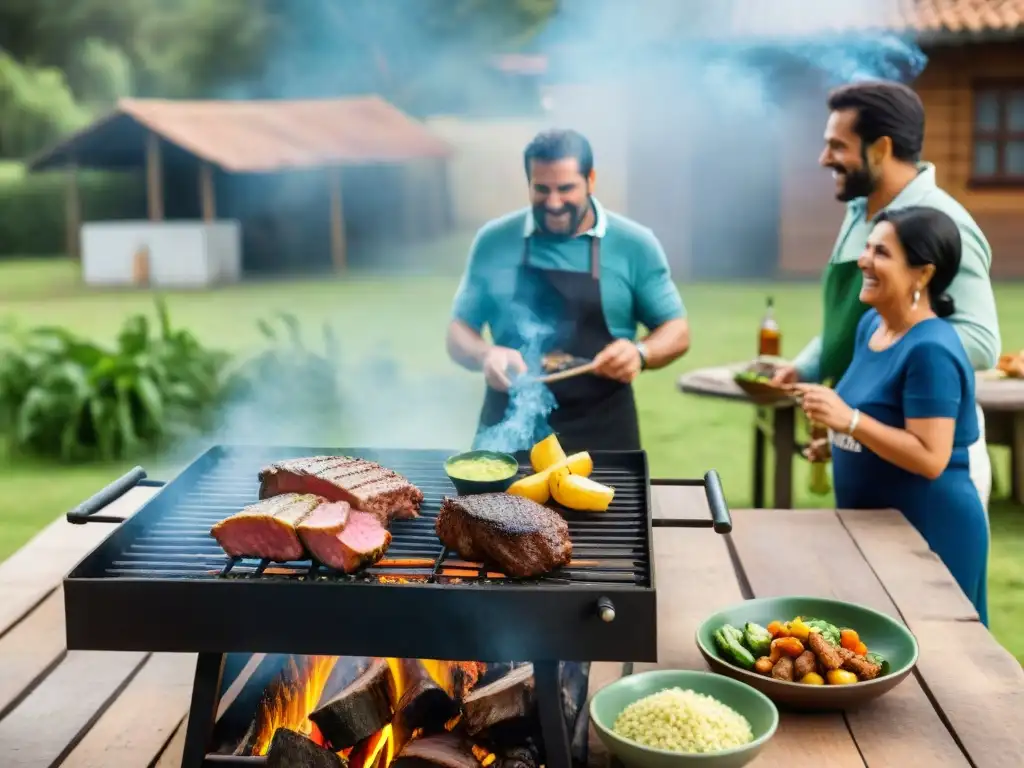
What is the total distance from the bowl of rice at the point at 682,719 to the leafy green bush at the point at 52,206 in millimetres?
24521

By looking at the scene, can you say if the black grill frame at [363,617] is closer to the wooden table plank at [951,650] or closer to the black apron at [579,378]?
the wooden table plank at [951,650]

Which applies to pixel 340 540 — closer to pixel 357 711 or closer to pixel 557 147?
pixel 357 711

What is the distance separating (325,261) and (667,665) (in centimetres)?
1965

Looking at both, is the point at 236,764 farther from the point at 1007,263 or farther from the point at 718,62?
A: the point at 1007,263

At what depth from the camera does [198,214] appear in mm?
22391

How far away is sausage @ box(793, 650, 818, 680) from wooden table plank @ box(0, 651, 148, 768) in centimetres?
169

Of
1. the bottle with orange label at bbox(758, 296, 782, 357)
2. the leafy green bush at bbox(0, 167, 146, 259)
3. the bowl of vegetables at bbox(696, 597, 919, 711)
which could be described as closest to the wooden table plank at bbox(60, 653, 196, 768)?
the bowl of vegetables at bbox(696, 597, 919, 711)

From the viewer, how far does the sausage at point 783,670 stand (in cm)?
258

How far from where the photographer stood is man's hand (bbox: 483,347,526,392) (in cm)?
386

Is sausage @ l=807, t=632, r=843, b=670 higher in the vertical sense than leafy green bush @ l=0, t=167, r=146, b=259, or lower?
lower

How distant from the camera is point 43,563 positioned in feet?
12.3

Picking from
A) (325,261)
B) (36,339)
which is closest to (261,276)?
(325,261)

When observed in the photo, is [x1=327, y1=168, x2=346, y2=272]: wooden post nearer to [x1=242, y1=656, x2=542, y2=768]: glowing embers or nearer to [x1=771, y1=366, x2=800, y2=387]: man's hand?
[x1=771, y1=366, x2=800, y2=387]: man's hand

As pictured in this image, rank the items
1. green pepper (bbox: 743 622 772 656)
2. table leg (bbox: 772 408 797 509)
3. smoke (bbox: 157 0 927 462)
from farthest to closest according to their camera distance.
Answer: smoke (bbox: 157 0 927 462)
table leg (bbox: 772 408 797 509)
green pepper (bbox: 743 622 772 656)
